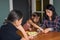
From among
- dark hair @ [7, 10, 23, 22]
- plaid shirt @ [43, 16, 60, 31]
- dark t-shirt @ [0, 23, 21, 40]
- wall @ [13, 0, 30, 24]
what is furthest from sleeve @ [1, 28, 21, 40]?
wall @ [13, 0, 30, 24]

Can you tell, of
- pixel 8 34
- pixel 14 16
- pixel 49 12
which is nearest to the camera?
pixel 8 34

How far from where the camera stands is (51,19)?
349 centimetres

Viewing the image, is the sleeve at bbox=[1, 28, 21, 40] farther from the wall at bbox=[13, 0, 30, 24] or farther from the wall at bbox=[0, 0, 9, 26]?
→ the wall at bbox=[13, 0, 30, 24]

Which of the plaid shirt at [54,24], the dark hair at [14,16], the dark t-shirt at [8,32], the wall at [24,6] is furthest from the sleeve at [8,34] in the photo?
the wall at [24,6]

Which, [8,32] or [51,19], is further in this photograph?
[51,19]

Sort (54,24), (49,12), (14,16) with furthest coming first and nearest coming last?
(54,24), (49,12), (14,16)

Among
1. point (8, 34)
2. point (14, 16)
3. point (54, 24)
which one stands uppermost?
point (14, 16)

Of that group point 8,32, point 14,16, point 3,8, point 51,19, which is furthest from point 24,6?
point 8,32

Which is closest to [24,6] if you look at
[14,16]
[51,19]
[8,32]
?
[51,19]

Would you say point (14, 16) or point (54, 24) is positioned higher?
point (14, 16)

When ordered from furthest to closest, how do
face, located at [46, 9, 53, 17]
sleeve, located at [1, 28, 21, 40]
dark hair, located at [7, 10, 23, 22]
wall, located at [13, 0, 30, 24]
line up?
wall, located at [13, 0, 30, 24] → face, located at [46, 9, 53, 17] → dark hair, located at [7, 10, 23, 22] → sleeve, located at [1, 28, 21, 40]

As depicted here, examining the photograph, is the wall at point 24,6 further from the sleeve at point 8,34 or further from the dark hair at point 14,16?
the sleeve at point 8,34

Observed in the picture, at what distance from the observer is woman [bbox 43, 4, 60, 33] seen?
11.2 ft

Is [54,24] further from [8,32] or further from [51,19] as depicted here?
[8,32]
